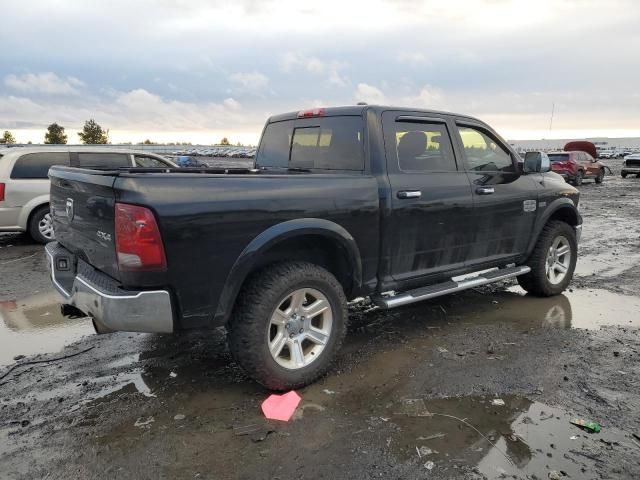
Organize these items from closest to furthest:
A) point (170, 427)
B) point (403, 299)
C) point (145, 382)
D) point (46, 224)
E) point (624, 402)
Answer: point (170, 427)
point (624, 402)
point (145, 382)
point (403, 299)
point (46, 224)

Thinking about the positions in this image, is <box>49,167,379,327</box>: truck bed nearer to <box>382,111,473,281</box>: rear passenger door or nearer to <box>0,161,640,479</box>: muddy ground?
<box>382,111,473,281</box>: rear passenger door

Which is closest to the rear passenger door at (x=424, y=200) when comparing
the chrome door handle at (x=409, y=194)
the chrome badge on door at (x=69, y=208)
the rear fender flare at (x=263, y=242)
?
the chrome door handle at (x=409, y=194)

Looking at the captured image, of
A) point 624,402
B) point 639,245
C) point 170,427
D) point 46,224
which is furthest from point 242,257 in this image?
point 639,245

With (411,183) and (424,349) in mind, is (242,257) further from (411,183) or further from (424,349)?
(424,349)

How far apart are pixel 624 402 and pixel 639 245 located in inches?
270

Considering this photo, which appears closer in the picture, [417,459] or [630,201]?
[417,459]

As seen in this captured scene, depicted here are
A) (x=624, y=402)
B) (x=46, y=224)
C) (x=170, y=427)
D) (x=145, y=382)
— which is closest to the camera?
(x=170, y=427)

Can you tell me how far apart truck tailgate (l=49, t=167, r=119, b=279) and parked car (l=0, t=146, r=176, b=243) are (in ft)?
16.0

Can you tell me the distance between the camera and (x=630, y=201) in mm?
17109

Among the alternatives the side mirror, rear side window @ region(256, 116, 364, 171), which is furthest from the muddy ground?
rear side window @ region(256, 116, 364, 171)

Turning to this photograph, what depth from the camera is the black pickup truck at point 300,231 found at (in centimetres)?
302

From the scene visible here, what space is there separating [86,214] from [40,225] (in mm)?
6381

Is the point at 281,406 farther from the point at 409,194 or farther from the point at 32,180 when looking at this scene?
the point at 32,180

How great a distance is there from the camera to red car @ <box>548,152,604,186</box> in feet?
77.2
